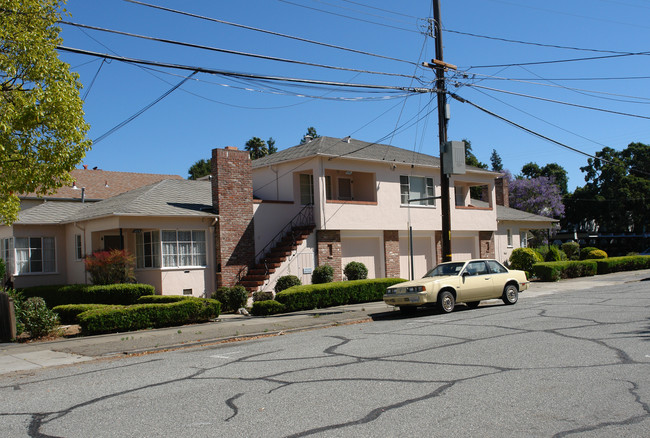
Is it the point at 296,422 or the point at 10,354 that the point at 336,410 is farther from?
the point at 10,354

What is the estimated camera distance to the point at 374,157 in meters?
27.0

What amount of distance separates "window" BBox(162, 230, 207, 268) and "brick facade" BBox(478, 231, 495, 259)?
56.5ft

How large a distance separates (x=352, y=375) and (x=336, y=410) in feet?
6.12

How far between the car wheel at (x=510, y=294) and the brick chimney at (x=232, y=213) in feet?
33.5

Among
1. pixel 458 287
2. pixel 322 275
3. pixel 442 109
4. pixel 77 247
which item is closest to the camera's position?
pixel 458 287

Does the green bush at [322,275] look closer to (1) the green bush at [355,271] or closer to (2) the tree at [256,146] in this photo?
(1) the green bush at [355,271]

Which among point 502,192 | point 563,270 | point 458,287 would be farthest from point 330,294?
point 502,192

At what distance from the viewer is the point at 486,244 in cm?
3331

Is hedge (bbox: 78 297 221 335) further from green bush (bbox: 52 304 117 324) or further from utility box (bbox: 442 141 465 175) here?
utility box (bbox: 442 141 465 175)


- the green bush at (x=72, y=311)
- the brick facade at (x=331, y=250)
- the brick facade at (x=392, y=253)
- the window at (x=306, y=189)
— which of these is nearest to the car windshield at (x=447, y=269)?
the brick facade at (x=331, y=250)

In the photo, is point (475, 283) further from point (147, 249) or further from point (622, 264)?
point (622, 264)

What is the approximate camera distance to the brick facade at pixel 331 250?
24.7 meters

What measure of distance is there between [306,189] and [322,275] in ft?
15.8

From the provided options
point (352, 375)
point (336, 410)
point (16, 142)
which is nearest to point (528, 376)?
point (352, 375)
